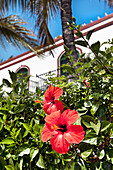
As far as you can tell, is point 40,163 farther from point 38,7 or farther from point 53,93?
point 38,7

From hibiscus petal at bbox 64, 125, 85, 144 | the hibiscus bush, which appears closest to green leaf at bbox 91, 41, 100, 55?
the hibiscus bush

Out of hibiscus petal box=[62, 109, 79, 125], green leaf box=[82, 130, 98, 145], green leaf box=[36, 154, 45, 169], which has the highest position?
hibiscus petal box=[62, 109, 79, 125]

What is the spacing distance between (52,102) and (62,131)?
0.16 metres

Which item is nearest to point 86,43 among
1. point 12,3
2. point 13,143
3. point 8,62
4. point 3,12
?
point 13,143

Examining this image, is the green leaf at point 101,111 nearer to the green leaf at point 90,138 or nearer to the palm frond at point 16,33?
the green leaf at point 90,138

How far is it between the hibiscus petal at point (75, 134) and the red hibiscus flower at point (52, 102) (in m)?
0.12

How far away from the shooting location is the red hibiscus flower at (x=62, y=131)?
53 centimetres

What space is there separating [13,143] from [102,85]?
0.64 meters

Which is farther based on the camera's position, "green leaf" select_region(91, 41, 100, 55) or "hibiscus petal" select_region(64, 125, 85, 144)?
"green leaf" select_region(91, 41, 100, 55)

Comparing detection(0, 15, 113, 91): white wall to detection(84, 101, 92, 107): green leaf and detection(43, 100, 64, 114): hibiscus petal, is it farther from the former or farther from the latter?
detection(43, 100, 64, 114): hibiscus petal

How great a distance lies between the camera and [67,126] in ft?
1.86

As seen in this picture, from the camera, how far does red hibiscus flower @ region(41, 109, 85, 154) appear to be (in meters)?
0.53

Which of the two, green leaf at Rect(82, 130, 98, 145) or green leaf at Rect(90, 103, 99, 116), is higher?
green leaf at Rect(90, 103, 99, 116)

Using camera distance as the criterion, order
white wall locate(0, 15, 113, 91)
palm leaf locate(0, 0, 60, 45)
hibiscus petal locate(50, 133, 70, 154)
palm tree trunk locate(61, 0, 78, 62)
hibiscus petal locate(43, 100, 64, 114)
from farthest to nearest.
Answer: white wall locate(0, 15, 113, 91) < palm leaf locate(0, 0, 60, 45) < palm tree trunk locate(61, 0, 78, 62) < hibiscus petal locate(43, 100, 64, 114) < hibiscus petal locate(50, 133, 70, 154)
